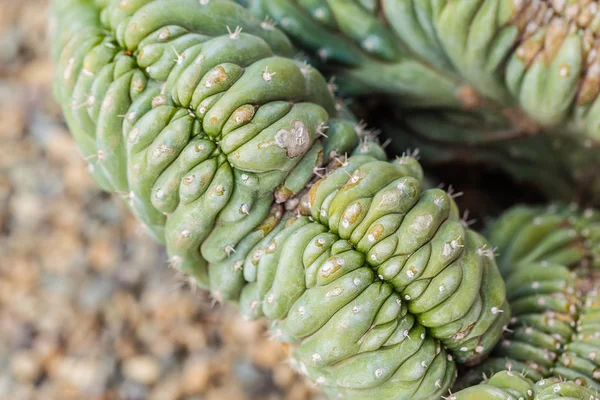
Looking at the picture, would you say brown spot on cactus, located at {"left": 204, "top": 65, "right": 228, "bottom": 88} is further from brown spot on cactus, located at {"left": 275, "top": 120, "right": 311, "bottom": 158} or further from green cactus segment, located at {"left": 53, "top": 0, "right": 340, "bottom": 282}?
brown spot on cactus, located at {"left": 275, "top": 120, "right": 311, "bottom": 158}

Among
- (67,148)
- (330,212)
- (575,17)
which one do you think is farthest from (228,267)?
(67,148)

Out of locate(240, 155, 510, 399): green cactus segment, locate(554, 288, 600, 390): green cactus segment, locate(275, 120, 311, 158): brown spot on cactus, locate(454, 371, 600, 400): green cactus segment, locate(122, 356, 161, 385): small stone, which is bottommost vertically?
locate(122, 356, 161, 385): small stone

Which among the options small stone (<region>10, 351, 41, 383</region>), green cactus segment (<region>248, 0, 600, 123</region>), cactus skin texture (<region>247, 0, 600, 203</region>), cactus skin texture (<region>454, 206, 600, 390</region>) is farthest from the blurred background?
green cactus segment (<region>248, 0, 600, 123</region>)

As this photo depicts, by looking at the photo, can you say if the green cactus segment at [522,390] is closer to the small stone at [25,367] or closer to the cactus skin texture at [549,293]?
the cactus skin texture at [549,293]

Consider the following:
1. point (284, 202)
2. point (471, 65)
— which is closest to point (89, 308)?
point (284, 202)

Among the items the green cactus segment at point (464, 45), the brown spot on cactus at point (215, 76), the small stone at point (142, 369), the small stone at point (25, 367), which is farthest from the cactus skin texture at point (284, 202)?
the small stone at point (25, 367)

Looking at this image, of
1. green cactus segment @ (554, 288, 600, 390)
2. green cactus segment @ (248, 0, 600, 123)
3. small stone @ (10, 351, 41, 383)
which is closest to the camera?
green cactus segment @ (554, 288, 600, 390)

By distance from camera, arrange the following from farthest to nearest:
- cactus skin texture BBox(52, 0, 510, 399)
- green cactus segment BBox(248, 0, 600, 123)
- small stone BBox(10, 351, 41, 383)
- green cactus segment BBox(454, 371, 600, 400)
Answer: small stone BBox(10, 351, 41, 383) < green cactus segment BBox(248, 0, 600, 123) < cactus skin texture BBox(52, 0, 510, 399) < green cactus segment BBox(454, 371, 600, 400)
